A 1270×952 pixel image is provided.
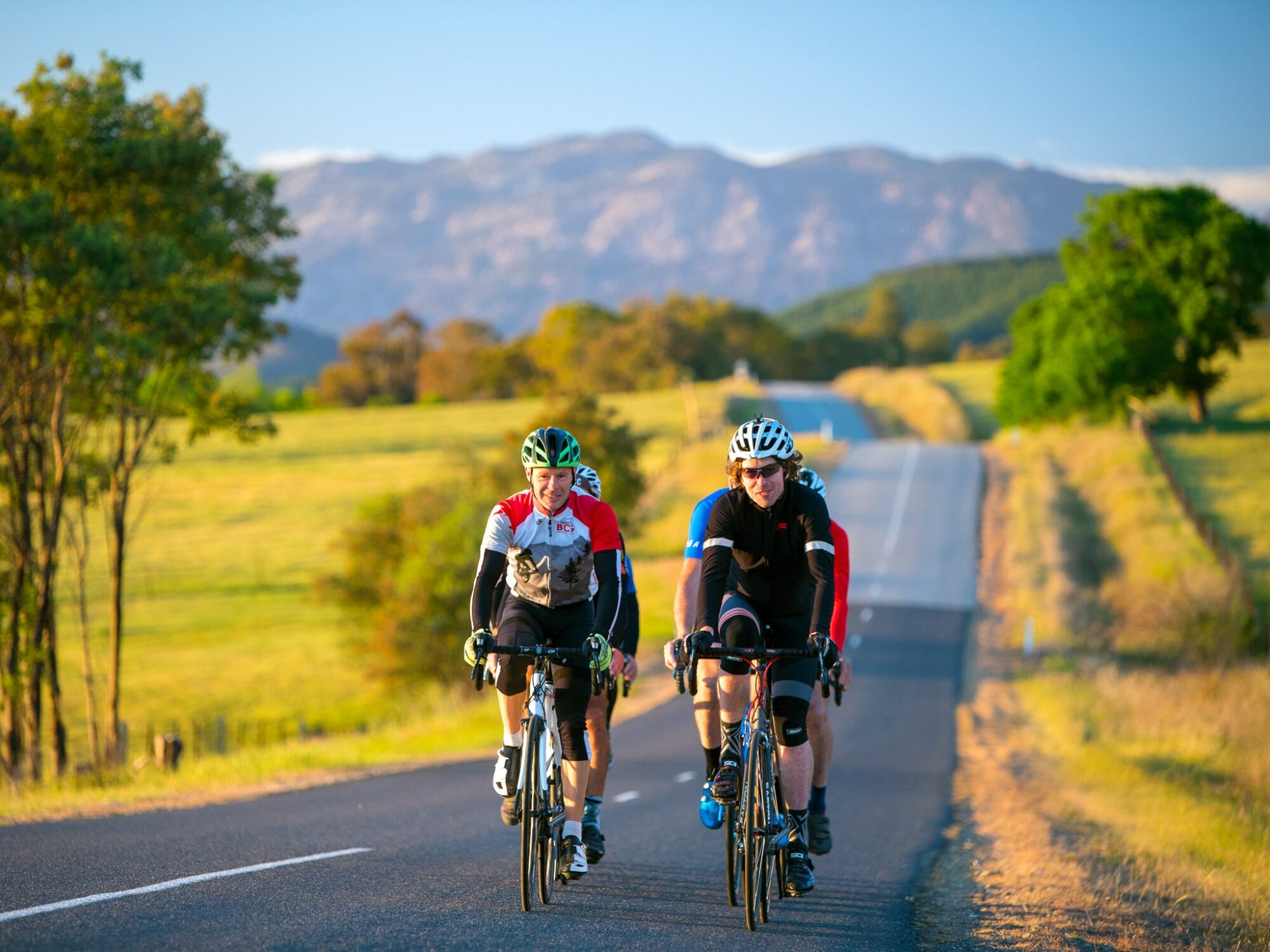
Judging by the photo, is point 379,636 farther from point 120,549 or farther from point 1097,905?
point 1097,905

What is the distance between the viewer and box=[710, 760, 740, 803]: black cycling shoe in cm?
666

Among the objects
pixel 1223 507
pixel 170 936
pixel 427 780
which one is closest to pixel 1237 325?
pixel 1223 507

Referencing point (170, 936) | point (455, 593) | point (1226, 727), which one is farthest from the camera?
point (455, 593)

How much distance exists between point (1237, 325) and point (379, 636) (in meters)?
55.3

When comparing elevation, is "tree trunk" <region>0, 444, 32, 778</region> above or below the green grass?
below

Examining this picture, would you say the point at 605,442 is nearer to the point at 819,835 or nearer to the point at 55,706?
the point at 55,706

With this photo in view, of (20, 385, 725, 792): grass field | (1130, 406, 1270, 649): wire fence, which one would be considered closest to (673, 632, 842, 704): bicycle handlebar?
(20, 385, 725, 792): grass field

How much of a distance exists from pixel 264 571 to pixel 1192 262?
53049 millimetres

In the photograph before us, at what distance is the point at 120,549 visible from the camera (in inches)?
985

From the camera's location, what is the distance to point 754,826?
653cm

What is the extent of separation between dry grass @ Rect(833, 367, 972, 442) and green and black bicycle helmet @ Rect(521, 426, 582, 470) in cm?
7314

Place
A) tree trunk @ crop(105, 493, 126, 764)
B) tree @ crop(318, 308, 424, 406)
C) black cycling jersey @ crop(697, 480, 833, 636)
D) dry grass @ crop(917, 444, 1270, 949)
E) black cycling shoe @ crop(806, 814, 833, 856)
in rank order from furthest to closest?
tree @ crop(318, 308, 424, 406)
tree trunk @ crop(105, 493, 126, 764)
dry grass @ crop(917, 444, 1270, 949)
black cycling shoe @ crop(806, 814, 833, 856)
black cycling jersey @ crop(697, 480, 833, 636)

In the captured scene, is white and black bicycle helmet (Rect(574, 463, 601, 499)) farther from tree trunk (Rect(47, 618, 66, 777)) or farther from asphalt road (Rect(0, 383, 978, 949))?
tree trunk (Rect(47, 618, 66, 777))

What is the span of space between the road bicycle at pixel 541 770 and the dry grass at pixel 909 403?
73190 mm
